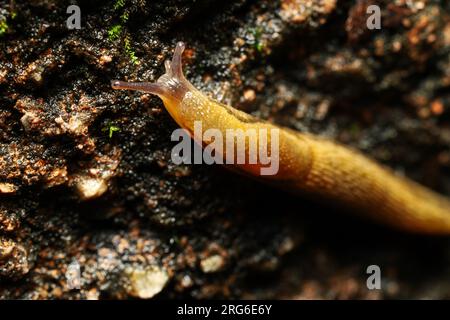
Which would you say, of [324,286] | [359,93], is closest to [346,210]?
[324,286]

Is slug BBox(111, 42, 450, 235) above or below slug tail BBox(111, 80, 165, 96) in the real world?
below

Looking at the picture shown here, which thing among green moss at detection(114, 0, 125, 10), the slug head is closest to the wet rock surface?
green moss at detection(114, 0, 125, 10)

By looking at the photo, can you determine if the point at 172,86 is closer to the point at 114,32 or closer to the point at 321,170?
the point at 114,32

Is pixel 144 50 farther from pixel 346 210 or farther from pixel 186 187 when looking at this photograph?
pixel 346 210

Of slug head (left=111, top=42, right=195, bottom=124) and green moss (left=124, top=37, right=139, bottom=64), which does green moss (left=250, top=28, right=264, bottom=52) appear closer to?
slug head (left=111, top=42, right=195, bottom=124)

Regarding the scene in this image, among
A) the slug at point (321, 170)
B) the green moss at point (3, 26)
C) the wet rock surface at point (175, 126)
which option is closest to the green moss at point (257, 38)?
the wet rock surface at point (175, 126)

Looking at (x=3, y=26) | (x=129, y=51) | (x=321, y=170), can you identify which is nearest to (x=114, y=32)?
(x=129, y=51)
